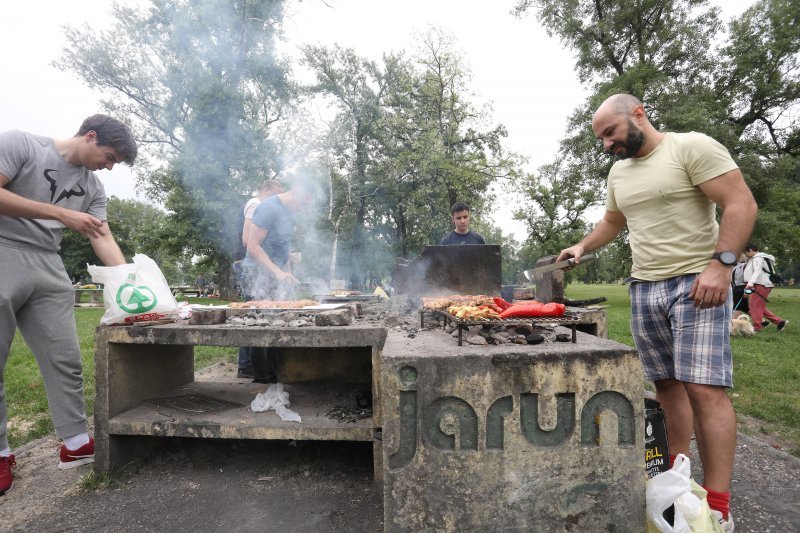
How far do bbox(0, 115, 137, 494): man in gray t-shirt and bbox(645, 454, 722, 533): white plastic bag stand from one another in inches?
142

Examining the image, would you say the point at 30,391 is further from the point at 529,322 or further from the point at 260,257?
the point at 529,322

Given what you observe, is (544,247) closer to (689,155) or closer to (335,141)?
(335,141)

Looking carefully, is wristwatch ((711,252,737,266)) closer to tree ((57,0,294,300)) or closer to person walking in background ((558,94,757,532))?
person walking in background ((558,94,757,532))

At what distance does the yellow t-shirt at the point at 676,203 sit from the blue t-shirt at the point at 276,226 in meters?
3.75

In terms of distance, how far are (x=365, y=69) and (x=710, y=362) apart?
29.6 meters

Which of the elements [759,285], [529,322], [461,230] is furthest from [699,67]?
[529,322]

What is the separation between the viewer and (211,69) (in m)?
16.0

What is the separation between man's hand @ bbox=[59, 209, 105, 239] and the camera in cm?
253

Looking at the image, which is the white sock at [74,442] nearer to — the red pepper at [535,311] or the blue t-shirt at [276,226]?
the blue t-shirt at [276,226]

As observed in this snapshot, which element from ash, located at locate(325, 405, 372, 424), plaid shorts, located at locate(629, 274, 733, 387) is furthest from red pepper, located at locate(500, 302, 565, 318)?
ash, located at locate(325, 405, 372, 424)

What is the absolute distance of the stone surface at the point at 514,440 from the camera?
1886 mm

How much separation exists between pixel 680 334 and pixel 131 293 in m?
3.51


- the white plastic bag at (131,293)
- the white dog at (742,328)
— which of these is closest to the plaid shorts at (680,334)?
the white plastic bag at (131,293)

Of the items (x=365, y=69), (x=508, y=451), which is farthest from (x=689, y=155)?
(x=365, y=69)
